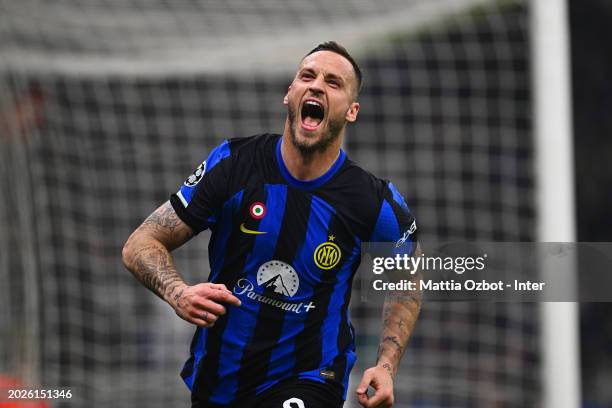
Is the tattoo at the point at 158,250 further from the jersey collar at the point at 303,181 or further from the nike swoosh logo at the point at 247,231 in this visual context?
the jersey collar at the point at 303,181

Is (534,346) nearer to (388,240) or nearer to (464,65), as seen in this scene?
(464,65)

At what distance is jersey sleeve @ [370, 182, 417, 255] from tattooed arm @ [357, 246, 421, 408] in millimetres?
78

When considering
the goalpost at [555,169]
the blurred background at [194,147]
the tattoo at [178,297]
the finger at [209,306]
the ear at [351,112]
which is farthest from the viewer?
the blurred background at [194,147]

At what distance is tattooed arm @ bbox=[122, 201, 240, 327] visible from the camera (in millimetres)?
3166

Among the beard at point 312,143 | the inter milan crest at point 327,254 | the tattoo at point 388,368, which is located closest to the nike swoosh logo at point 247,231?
the inter milan crest at point 327,254

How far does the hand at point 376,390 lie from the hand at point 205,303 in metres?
0.56

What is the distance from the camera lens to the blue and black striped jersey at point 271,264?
3678mm

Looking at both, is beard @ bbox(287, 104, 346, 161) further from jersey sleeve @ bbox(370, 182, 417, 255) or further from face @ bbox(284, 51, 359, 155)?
jersey sleeve @ bbox(370, 182, 417, 255)

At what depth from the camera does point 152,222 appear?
12.0ft

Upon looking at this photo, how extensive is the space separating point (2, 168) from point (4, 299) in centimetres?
101

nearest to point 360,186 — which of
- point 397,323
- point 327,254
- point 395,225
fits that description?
point 395,225

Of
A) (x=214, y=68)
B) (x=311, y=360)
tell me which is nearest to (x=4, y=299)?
(x=214, y=68)

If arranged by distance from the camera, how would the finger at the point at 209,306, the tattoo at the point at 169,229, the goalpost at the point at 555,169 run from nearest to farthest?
the finger at the point at 209,306, the tattoo at the point at 169,229, the goalpost at the point at 555,169

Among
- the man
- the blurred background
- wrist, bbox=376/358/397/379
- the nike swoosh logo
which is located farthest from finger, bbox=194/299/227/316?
the blurred background
